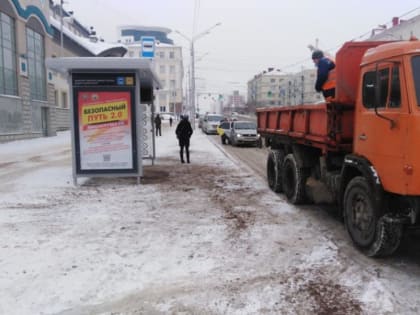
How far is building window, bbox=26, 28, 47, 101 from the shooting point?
31.3 meters

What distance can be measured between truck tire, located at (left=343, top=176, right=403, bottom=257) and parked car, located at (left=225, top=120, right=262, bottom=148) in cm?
1856

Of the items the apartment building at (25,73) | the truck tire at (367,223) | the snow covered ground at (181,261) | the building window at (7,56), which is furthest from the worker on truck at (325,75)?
the building window at (7,56)

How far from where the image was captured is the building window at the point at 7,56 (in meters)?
26.8

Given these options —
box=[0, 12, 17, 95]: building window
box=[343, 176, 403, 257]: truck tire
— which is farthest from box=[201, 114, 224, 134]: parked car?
box=[343, 176, 403, 257]: truck tire

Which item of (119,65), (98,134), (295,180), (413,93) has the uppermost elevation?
(119,65)

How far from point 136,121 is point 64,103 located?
1433 inches

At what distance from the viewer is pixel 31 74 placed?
31547 millimetres

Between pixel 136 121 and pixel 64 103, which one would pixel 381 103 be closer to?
pixel 136 121

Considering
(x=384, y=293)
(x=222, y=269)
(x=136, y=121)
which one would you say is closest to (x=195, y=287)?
(x=222, y=269)

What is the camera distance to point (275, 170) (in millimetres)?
10055

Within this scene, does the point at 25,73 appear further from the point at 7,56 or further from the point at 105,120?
the point at 105,120

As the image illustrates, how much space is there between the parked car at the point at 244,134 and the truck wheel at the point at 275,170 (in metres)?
13.8

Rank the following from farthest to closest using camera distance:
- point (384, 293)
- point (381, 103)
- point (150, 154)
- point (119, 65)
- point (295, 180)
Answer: point (150, 154) → point (119, 65) → point (295, 180) → point (381, 103) → point (384, 293)

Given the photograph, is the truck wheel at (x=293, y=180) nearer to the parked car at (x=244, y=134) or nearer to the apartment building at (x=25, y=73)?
the parked car at (x=244, y=134)
